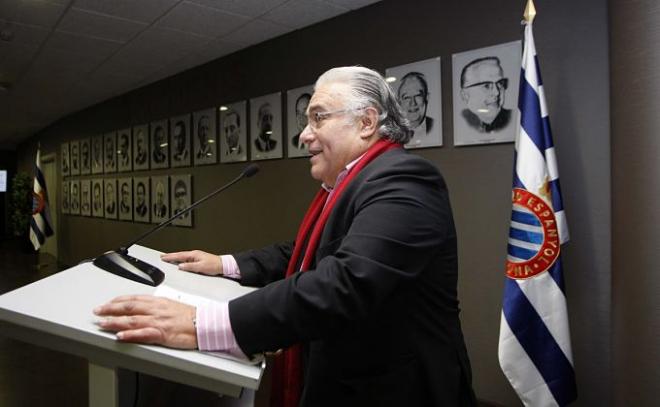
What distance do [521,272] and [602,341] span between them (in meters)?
0.59

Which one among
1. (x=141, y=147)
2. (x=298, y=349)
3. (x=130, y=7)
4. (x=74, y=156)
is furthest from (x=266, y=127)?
(x=74, y=156)

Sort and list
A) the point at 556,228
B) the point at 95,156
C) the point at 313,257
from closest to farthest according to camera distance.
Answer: the point at 313,257 → the point at 556,228 → the point at 95,156

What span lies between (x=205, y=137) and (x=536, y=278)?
12.1ft

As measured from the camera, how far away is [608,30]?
2.07 metres

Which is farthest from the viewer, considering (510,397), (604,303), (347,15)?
(347,15)

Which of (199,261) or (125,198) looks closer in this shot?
(199,261)

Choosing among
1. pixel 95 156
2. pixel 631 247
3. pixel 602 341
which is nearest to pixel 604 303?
pixel 602 341

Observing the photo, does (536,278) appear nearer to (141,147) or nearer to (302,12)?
(302,12)

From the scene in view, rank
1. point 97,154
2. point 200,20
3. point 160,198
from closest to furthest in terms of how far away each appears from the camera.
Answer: point 200,20 < point 160,198 < point 97,154

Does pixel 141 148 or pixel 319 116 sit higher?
pixel 141 148

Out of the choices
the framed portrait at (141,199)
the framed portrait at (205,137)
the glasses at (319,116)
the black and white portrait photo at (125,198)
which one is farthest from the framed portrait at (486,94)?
the black and white portrait photo at (125,198)

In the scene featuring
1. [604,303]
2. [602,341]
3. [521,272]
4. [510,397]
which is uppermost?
[521,272]

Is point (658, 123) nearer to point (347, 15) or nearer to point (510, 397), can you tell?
point (510, 397)

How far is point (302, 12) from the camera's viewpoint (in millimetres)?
3281
